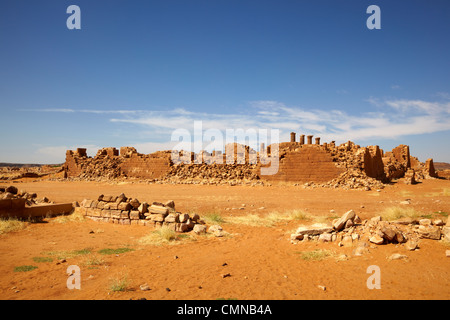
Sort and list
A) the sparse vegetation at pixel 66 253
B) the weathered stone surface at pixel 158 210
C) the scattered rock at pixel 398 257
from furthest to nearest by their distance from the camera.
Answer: the weathered stone surface at pixel 158 210 → the sparse vegetation at pixel 66 253 → the scattered rock at pixel 398 257

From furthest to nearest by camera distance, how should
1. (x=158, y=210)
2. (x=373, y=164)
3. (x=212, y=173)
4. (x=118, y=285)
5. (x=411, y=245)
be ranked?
1. (x=212, y=173)
2. (x=373, y=164)
3. (x=158, y=210)
4. (x=411, y=245)
5. (x=118, y=285)

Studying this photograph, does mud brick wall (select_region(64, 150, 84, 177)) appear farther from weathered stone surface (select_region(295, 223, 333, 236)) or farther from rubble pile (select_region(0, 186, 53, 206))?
weathered stone surface (select_region(295, 223, 333, 236))

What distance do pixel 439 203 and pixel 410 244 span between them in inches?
357

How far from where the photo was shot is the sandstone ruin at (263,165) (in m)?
23.5

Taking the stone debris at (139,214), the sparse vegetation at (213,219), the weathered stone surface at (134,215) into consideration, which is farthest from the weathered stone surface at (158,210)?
the sparse vegetation at (213,219)

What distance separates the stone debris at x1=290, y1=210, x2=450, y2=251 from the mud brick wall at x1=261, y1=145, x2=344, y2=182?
51.7ft

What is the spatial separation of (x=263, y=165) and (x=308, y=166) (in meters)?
4.51

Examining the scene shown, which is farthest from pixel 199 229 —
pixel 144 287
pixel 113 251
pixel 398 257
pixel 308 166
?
pixel 308 166

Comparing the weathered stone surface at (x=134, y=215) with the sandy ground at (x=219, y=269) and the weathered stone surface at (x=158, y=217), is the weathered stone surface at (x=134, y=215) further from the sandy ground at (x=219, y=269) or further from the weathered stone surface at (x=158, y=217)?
the sandy ground at (x=219, y=269)

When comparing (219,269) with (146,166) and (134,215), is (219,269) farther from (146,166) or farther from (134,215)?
(146,166)

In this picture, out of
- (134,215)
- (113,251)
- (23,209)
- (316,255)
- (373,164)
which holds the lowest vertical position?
(113,251)

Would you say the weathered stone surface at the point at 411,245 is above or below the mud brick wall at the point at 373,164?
below

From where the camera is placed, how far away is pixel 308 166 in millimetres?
24375

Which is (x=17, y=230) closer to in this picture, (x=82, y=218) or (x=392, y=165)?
(x=82, y=218)
